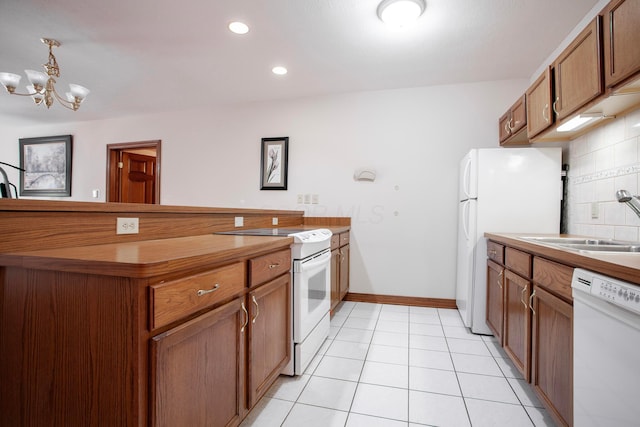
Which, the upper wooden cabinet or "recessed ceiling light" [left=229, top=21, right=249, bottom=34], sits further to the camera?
the upper wooden cabinet

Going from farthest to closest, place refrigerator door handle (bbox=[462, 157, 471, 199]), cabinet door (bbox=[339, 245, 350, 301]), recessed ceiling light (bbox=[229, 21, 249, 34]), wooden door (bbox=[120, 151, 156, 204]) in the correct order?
wooden door (bbox=[120, 151, 156, 204]) < cabinet door (bbox=[339, 245, 350, 301]) < refrigerator door handle (bbox=[462, 157, 471, 199]) < recessed ceiling light (bbox=[229, 21, 249, 34])

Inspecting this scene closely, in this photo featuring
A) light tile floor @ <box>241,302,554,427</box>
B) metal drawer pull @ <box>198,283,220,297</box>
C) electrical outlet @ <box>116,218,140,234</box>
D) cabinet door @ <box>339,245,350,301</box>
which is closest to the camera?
metal drawer pull @ <box>198,283,220,297</box>

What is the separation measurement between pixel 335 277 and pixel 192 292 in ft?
6.47

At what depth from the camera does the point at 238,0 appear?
196 cm

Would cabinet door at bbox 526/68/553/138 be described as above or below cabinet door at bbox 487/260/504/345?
above

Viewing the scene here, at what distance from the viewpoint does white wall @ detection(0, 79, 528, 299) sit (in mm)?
3189

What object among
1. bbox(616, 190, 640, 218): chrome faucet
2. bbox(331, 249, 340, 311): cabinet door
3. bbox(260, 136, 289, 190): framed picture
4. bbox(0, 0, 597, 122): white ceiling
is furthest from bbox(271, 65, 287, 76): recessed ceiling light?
bbox(616, 190, 640, 218): chrome faucet

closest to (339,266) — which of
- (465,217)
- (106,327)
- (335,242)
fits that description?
(335,242)

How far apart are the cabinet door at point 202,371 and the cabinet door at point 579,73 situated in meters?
2.03

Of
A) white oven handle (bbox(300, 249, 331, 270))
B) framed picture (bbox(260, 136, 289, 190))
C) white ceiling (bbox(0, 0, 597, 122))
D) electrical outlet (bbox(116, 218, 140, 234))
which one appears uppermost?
white ceiling (bbox(0, 0, 597, 122))

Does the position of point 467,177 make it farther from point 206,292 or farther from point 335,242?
point 206,292

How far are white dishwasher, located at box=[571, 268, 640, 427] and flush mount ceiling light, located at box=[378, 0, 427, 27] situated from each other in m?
1.77

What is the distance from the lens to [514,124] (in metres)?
2.61

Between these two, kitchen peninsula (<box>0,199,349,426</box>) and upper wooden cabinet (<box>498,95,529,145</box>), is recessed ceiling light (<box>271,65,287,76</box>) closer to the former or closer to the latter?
upper wooden cabinet (<box>498,95,529,145</box>)
